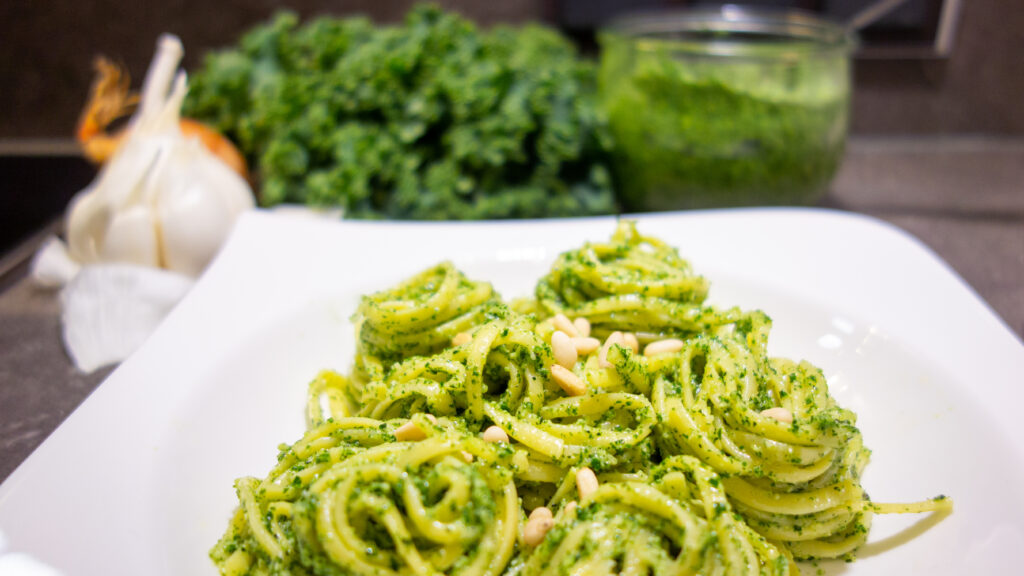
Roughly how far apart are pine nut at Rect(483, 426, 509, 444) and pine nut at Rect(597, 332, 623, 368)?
1.29ft

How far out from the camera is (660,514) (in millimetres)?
1580

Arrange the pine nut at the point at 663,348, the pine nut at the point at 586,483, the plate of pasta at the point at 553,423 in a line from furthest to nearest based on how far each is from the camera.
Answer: the pine nut at the point at 663,348, the pine nut at the point at 586,483, the plate of pasta at the point at 553,423

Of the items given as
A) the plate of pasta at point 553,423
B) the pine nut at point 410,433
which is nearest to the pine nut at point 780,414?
the plate of pasta at point 553,423

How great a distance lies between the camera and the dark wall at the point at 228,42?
15.7ft

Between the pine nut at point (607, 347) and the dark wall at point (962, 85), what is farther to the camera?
the dark wall at point (962, 85)

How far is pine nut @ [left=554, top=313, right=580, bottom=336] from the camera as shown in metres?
2.13

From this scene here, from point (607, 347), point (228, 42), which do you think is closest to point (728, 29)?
point (607, 347)

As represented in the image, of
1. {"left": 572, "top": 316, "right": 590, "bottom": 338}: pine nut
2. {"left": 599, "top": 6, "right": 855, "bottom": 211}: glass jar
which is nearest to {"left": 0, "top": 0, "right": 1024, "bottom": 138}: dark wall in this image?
{"left": 599, "top": 6, "right": 855, "bottom": 211}: glass jar

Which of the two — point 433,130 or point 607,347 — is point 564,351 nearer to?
point 607,347

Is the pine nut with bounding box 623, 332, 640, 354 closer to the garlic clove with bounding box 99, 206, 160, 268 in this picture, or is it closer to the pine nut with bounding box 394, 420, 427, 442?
the pine nut with bounding box 394, 420, 427, 442

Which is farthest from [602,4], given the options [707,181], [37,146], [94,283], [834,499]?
[37,146]

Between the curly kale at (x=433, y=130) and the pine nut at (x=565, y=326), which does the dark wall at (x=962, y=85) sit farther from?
the pine nut at (x=565, y=326)

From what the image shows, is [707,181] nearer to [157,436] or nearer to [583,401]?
[583,401]

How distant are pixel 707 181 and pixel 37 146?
4973 mm
